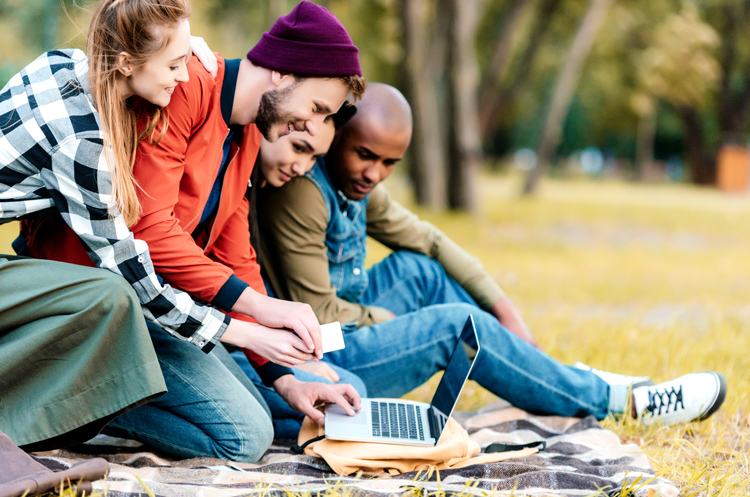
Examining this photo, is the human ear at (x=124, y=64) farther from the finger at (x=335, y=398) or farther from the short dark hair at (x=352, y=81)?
the finger at (x=335, y=398)

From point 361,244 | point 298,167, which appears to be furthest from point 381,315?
point 298,167

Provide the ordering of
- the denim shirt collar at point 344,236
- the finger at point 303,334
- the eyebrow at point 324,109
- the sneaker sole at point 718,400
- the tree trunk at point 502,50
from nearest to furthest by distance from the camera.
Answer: the finger at point 303,334, the eyebrow at point 324,109, the sneaker sole at point 718,400, the denim shirt collar at point 344,236, the tree trunk at point 502,50

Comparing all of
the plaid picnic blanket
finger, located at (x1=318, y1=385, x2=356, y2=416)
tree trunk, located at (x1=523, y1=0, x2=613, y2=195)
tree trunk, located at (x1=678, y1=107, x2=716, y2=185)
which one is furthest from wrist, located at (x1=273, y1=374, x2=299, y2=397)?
Answer: tree trunk, located at (x1=678, y1=107, x2=716, y2=185)

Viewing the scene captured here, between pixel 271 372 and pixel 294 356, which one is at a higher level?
pixel 294 356

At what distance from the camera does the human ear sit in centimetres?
197

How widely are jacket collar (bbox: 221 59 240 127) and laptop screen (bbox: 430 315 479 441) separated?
1.12m

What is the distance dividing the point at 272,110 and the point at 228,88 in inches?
6.5

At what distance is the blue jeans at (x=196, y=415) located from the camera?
7.69 ft

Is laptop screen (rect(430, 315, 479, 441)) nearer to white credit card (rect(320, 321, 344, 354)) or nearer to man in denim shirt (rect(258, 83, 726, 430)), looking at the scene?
man in denim shirt (rect(258, 83, 726, 430))

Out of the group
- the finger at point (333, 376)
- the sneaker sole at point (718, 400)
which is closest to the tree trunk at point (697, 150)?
the sneaker sole at point (718, 400)

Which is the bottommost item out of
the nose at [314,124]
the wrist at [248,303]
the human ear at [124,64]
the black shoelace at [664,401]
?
the black shoelace at [664,401]

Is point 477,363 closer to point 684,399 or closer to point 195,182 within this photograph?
point 684,399

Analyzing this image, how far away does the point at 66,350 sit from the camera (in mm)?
2014

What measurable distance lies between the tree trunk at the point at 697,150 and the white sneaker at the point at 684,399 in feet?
98.0
